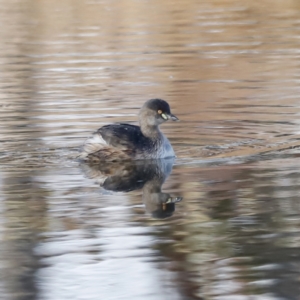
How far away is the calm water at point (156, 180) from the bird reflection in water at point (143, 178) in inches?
0.8

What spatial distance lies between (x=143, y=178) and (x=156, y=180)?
243 millimetres

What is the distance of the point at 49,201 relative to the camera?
9.80 meters

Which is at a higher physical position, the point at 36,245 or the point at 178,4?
the point at 36,245

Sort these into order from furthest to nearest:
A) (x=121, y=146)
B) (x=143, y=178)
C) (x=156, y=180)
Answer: (x=121, y=146) → (x=143, y=178) → (x=156, y=180)

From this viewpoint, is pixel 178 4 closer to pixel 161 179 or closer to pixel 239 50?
pixel 239 50

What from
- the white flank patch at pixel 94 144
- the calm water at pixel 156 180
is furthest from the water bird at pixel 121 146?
the calm water at pixel 156 180

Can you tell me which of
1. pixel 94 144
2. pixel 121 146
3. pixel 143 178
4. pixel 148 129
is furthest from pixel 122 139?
pixel 143 178

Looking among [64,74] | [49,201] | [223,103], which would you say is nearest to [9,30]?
[64,74]

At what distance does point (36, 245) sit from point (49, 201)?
1.62m

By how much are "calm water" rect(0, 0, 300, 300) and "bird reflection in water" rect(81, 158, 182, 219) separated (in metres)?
0.02

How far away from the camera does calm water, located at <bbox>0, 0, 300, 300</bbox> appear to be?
7285 mm

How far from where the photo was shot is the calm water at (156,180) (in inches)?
287

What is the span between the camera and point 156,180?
10820 millimetres

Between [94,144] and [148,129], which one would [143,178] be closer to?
[94,144]
